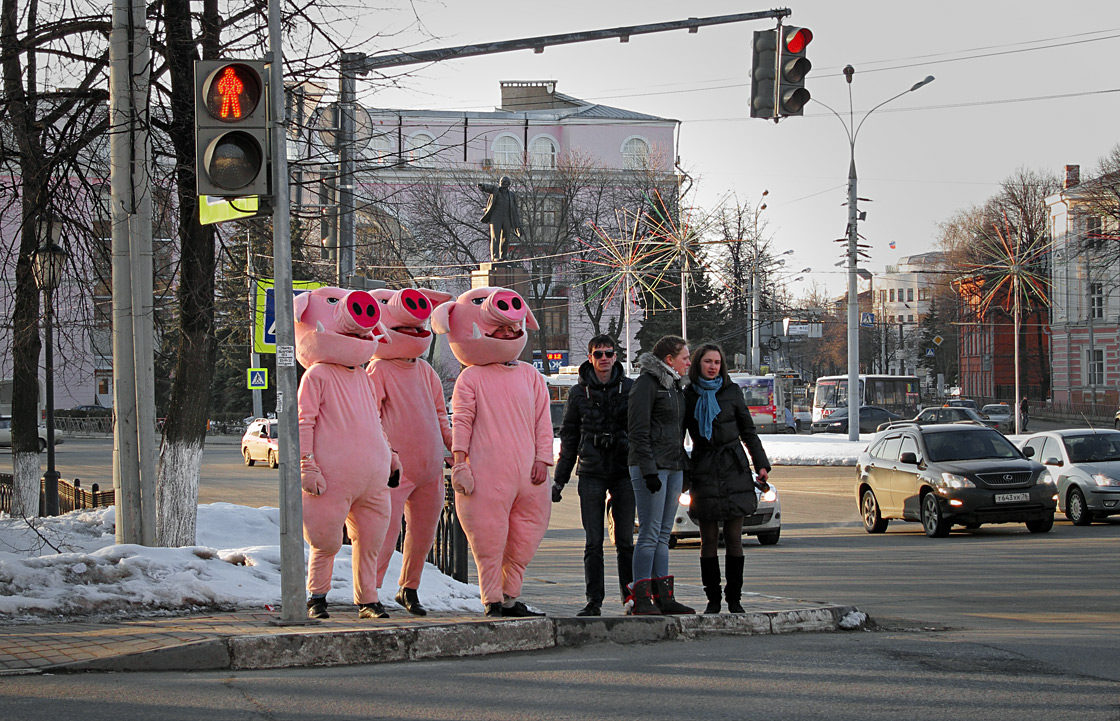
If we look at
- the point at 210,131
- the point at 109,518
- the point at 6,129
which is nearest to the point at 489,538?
the point at 210,131

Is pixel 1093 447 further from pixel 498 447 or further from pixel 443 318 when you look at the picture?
pixel 498 447

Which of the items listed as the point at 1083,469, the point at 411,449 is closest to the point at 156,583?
the point at 411,449

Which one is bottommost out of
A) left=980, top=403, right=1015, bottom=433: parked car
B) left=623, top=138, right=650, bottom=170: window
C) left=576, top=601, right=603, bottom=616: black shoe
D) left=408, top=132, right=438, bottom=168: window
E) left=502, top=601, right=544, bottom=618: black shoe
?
left=980, top=403, right=1015, bottom=433: parked car

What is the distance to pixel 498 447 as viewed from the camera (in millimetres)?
8039

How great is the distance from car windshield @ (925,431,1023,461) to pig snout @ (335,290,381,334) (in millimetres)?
10619

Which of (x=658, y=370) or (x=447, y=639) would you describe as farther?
(x=658, y=370)

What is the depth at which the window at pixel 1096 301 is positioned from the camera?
68375 mm

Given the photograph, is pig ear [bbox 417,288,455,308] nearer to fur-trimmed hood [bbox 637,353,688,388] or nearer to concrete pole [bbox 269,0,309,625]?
fur-trimmed hood [bbox 637,353,688,388]

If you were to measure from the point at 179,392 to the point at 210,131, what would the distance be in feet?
14.1

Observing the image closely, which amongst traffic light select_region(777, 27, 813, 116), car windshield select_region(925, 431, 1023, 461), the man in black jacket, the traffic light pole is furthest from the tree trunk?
car windshield select_region(925, 431, 1023, 461)

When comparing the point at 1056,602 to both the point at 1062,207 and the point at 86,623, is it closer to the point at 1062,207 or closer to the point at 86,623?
the point at 86,623

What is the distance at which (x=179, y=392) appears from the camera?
35.9ft

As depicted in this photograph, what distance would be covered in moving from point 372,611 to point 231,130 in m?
3.09

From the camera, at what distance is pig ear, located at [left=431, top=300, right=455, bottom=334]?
861 cm
